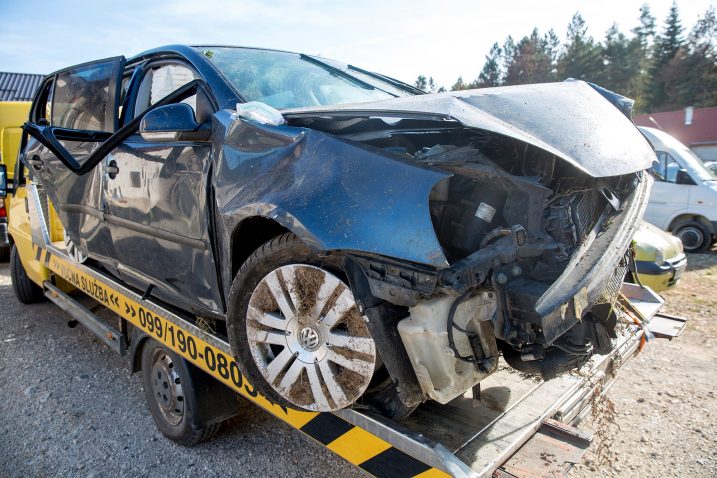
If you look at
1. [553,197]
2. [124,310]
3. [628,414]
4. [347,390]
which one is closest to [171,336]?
[124,310]

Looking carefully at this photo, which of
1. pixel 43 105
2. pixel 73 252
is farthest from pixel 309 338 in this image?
pixel 43 105

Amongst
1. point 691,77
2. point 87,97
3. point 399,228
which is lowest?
point 399,228

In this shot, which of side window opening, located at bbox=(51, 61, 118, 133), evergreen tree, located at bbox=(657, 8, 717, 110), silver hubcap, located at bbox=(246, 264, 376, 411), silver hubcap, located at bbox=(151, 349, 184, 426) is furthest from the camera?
evergreen tree, located at bbox=(657, 8, 717, 110)

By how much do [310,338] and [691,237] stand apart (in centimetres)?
820

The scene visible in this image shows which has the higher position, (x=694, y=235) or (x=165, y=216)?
(x=165, y=216)

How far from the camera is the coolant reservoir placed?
1622mm

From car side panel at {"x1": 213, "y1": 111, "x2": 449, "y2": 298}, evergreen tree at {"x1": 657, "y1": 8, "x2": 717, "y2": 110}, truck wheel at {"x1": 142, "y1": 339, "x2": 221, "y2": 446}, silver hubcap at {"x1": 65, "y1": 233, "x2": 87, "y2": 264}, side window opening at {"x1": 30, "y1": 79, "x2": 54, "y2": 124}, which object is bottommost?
truck wheel at {"x1": 142, "y1": 339, "x2": 221, "y2": 446}

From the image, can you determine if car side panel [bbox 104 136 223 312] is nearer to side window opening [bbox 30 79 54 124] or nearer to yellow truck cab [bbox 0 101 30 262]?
side window opening [bbox 30 79 54 124]

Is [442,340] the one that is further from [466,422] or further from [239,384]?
[239,384]

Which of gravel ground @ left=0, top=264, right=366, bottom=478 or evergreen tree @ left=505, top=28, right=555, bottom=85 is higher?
evergreen tree @ left=505, top=28, right=555, bottom=85

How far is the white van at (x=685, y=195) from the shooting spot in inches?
309

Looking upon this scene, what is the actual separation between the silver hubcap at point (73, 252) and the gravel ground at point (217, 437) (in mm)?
838

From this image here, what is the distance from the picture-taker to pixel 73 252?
403cm

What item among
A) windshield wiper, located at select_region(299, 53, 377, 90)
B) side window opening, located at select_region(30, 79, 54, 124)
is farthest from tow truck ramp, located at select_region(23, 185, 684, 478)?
side window opening, located at select_region(30, 79, 54, 124)
